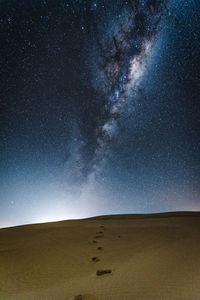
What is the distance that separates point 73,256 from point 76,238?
1.82 metres

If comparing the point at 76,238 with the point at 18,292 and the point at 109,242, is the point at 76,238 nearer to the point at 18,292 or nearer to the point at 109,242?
the point at 109,242

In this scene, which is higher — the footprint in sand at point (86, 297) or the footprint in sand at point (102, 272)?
the footprint in sand at point (102, 272)

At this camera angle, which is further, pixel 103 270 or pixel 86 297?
pixel 103 270

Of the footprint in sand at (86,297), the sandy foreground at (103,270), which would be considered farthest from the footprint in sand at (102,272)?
the footprint in sand at (86,297)

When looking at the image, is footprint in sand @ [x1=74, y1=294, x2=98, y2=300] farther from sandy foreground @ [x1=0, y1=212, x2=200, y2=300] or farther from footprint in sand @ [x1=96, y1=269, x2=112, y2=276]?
footprint in sand @ [x1=96, y1=269, x2=112, y2=276]

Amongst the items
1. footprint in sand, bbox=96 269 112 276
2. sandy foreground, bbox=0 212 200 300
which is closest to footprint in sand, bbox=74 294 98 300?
sandy foreground, bbox=0 212 200 300

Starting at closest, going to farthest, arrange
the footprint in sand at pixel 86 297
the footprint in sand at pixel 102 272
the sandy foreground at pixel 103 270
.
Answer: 1. the footprint in sand at pixel 86 297
2. the sandy foreground at pixel 103 270
3. the footprint in sand at pixel 102 272

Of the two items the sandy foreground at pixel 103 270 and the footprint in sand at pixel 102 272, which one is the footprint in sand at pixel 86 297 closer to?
the sandy foreground at pixel 103 270

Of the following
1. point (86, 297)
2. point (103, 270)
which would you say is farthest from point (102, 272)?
point (86, 297)

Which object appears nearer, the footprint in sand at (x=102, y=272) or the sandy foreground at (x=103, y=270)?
the sandy foreground at (x=103, y=270)

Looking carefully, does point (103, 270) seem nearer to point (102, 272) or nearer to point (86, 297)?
point (102, 272)

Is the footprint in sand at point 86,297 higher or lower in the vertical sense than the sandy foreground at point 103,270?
lower

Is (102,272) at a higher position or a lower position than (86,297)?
higher

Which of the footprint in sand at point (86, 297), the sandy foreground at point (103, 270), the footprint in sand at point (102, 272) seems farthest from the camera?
the footprint in sand at point (102, 272)
